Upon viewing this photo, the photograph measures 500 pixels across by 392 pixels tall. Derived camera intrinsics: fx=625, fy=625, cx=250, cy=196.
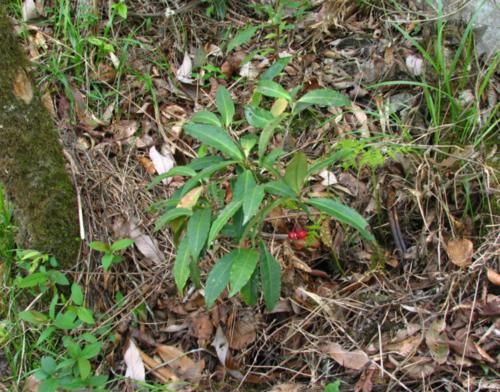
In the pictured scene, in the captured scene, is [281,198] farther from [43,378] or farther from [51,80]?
[51,80]

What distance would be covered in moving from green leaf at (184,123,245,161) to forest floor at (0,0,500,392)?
16cm

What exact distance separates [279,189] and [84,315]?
0.94 m

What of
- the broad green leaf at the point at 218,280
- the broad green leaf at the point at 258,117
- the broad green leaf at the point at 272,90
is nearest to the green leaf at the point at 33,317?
the broad green leaf at the point at 218,280

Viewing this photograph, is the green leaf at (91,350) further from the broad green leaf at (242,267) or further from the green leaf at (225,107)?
the green leaf at (225,107)

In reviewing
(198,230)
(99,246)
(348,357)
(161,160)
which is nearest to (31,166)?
A: (99,246)

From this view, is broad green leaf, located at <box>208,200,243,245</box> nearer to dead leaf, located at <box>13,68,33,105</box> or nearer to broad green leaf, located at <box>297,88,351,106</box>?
broad green leaf, located at <box>297,88,351,106</box>

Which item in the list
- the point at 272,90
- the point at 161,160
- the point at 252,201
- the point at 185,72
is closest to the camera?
the point at 252,201

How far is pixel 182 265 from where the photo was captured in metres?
2.05

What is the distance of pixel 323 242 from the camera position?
2461 mm

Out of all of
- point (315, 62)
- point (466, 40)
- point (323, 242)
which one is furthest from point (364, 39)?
point (323, 242)

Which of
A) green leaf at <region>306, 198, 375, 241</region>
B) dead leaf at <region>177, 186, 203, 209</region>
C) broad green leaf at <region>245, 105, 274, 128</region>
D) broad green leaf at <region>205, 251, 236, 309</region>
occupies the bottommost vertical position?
broad green leaf at <region>205, 251, 236, 309</region>

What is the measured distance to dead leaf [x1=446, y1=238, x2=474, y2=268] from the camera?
2.28 meters

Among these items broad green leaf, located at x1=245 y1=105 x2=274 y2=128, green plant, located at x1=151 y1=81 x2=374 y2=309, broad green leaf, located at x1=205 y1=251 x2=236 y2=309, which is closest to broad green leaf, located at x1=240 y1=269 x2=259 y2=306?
green plant, located at x1=151 y1=81 x2=374 y2=309

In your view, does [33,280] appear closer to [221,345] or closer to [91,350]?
[91,350]
